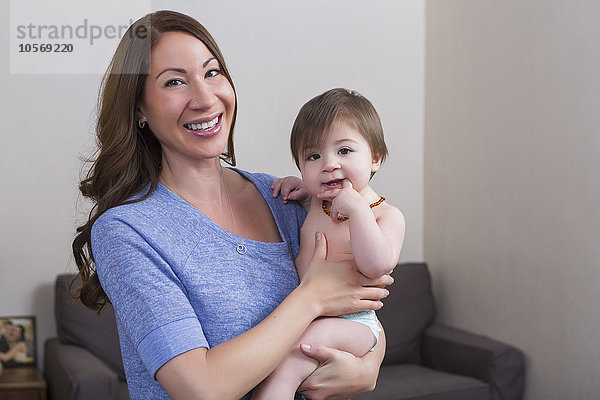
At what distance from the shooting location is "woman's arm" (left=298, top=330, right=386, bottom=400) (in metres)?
1.28

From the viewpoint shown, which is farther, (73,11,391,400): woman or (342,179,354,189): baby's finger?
(342,179,354,189): baby's finger

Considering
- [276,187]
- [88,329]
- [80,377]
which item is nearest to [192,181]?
[276,187]

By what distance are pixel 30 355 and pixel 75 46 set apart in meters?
1.51

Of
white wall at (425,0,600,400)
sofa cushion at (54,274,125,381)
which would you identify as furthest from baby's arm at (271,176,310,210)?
sofa cushion at (54,274,125,381)

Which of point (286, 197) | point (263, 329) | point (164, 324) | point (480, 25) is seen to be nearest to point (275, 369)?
point (263, 329)

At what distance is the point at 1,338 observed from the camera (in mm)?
3352

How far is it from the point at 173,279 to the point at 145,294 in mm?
67

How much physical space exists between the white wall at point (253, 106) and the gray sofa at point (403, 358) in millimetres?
300

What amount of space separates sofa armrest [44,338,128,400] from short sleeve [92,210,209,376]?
1747 millimetres

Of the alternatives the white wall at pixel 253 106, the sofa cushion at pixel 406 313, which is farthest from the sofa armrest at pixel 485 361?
the white wall at pixel 253 106

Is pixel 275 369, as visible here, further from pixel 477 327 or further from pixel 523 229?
pixel 477 327

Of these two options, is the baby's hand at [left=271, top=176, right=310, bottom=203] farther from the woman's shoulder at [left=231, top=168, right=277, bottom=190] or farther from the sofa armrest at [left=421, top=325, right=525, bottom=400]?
the sofa armrest at [left=421, top=325, right=525, bottom=400]

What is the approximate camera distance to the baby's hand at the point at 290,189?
154 cm

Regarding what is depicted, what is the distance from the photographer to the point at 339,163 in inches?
57.5
